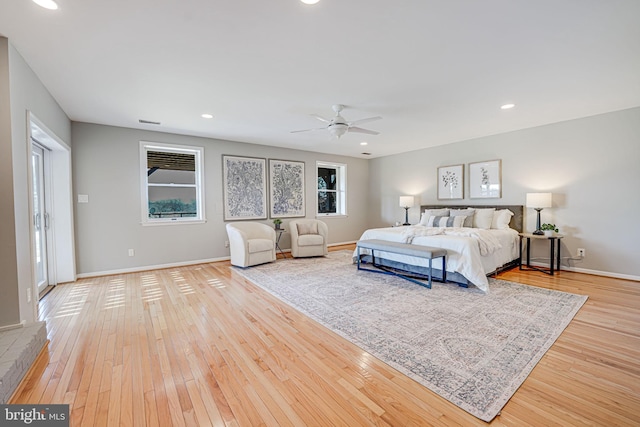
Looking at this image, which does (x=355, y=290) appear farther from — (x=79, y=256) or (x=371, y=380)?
(x=79, y=256)

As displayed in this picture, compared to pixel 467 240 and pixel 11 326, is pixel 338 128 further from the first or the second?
pixel 11 326

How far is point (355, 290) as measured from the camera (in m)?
3.59

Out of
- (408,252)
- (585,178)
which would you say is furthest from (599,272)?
(408,252)

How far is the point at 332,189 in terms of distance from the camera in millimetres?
7637

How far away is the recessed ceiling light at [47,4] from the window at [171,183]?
3.24 m

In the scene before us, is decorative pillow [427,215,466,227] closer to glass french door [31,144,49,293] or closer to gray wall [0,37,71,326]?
gray wall [0,37,71,326]

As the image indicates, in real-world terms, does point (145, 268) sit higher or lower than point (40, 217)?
lower

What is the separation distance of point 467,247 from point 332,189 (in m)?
4.49

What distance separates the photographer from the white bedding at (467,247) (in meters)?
3.54

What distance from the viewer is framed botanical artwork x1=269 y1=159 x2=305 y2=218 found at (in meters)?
6.26

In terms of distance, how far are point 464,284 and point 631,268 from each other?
2.61m

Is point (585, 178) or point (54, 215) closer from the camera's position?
point (54, 215)

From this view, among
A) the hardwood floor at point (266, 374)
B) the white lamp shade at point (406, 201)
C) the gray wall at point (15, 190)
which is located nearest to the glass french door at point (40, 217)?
the hardwood floor at point (266, 374)

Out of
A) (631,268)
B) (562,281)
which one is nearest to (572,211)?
(631,268)
